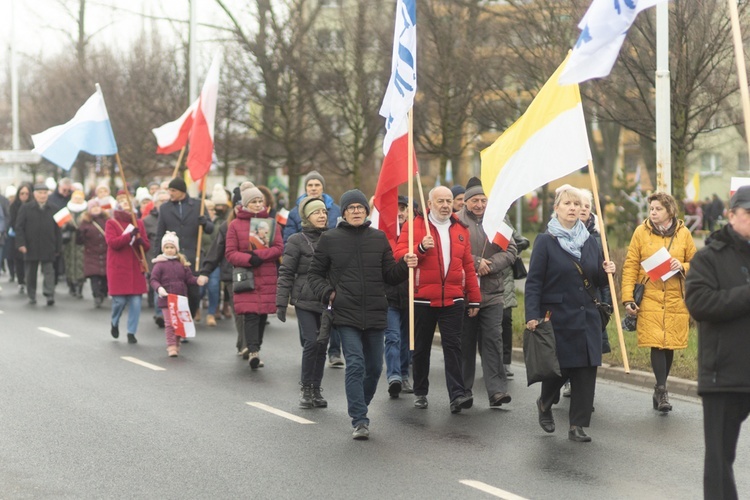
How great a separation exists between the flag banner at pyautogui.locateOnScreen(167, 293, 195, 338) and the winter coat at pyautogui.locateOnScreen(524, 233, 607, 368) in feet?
19.3

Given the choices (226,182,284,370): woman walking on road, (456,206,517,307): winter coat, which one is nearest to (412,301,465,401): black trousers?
(456,206,517,307): winter coat

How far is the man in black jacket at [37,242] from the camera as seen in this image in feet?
67.9

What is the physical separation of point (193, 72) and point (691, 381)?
17.1m

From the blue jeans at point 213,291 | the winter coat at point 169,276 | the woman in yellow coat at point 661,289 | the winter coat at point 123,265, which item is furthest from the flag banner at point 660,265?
the blue jeans at point 213,291

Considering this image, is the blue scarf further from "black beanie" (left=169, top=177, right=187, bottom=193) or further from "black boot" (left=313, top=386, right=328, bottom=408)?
"black beanie" (left=169, top=177, right=187, bottom=193)

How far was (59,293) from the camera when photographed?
23.1 metres

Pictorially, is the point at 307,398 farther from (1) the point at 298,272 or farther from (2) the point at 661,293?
(2) the point at 661,293

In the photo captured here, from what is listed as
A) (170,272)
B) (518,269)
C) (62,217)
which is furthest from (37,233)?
(518,269)

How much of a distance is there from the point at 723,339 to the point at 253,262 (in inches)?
288

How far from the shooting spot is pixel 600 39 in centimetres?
768

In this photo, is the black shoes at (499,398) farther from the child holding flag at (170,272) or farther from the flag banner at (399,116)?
the child holding flag at (170,272)

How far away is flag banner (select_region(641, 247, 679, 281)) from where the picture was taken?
10203 mm

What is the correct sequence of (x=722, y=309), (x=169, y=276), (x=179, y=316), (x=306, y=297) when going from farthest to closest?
(x=169, y=276) → (x=179, y=316) → (x=306, y=297) → (x=722, y=309)

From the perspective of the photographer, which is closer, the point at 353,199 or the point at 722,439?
the point at 722,439
